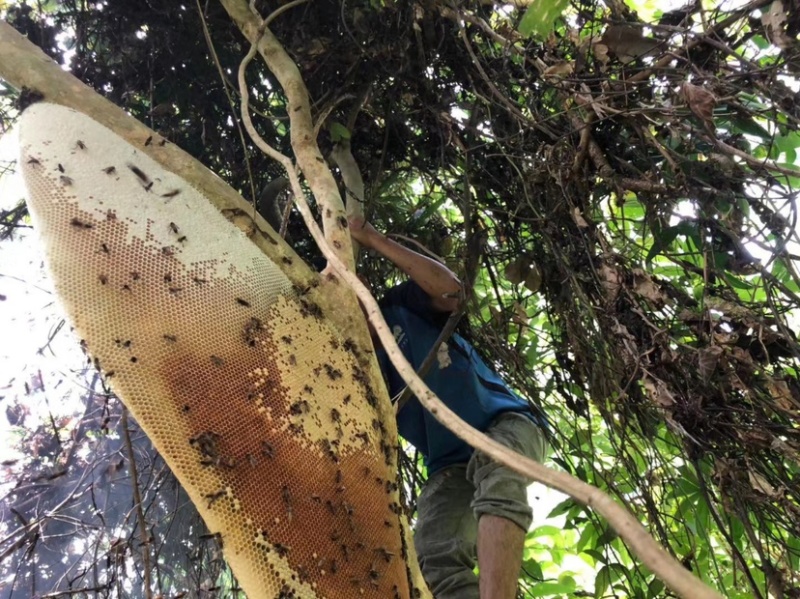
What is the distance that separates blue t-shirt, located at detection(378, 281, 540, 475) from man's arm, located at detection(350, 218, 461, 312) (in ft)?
0.31

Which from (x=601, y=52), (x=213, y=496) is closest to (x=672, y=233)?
(x=601, y=52)

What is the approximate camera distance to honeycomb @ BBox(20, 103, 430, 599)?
0.99 metres

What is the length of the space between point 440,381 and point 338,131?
873mm

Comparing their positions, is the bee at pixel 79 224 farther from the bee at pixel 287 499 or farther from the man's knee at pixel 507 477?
the man's knee at pixel 507 477

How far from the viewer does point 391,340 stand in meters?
0.92

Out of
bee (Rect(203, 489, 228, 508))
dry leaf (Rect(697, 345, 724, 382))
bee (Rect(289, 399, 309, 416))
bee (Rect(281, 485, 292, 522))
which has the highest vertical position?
dry leaf (Rect(697, 345, 724, 382))

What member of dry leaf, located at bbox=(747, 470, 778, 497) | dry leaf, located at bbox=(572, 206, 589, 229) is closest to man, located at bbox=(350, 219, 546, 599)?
dry leaf, located at bbox=(572, 206, 589, 229)

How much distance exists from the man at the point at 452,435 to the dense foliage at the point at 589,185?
0.13 metres

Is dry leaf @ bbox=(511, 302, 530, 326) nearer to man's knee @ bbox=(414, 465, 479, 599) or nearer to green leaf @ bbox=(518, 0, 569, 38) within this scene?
man's knee @ bbox=(414, 465, 479, 599)

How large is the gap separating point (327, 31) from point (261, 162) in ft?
1.67

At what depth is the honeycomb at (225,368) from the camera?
99cm

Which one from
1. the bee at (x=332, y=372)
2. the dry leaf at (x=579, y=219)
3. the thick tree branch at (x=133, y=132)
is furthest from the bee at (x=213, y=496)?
the dry leaf at (x=579, y=219)

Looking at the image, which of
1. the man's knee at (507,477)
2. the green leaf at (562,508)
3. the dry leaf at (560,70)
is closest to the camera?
the dry leaf at (560,70)

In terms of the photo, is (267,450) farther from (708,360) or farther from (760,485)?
(760,485)
